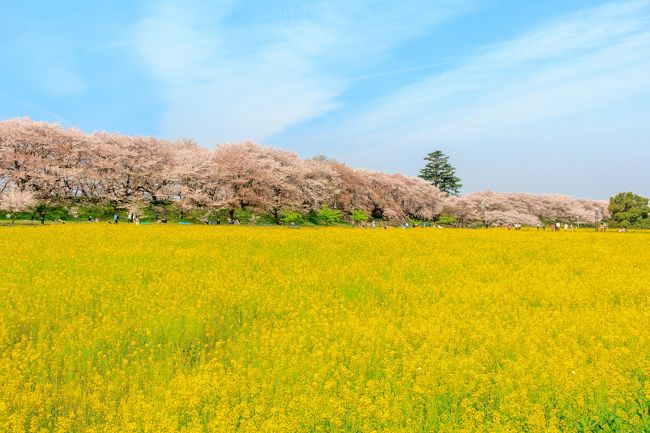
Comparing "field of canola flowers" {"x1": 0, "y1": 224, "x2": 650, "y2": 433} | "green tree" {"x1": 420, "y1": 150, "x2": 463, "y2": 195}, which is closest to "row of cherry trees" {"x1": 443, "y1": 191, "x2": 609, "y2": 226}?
"green tree" {"x1": 420, "y1": 150, "x2": 463, "y2": 195}

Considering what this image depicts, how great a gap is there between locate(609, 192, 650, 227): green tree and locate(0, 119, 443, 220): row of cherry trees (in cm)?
4976

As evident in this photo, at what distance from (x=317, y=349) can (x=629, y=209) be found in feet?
279

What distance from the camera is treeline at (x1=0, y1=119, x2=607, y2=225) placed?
55.4 meters

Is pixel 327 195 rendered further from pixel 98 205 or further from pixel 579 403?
pixel 579 403

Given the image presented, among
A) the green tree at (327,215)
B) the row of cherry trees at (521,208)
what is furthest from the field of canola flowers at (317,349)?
the row of cherry trees at (521,208)

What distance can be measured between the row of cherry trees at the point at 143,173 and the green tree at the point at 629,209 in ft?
163

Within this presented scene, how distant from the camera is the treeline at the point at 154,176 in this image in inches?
2180

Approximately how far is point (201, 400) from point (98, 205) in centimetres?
6373

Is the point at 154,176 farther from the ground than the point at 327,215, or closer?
farther from the ground

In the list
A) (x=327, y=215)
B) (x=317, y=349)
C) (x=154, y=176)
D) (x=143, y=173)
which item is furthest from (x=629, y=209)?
(x=317, y=349)

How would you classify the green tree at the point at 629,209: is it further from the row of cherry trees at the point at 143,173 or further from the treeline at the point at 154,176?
the row of cherry trees at the point at 143,173

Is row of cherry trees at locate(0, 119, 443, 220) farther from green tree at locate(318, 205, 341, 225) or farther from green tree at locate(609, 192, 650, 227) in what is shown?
green tree at locate(609, 192, 650, 227)

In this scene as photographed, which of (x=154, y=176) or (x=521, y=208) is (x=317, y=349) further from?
(x=521, y=208)

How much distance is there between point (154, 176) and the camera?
63219 millimetres
